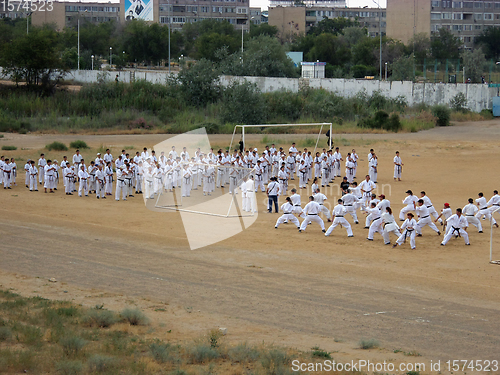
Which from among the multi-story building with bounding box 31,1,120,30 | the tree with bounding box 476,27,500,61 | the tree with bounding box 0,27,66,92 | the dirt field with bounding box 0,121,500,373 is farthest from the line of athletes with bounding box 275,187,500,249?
the multi-story building with bounding box 31,1,120,30

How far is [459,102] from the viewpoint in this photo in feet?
179

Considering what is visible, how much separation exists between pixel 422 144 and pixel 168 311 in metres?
31.5

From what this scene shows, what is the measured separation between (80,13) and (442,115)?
295 feet

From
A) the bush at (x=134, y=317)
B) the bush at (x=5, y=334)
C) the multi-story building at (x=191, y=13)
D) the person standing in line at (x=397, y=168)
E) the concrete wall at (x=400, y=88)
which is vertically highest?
the multi-story building at (x=191, y=13)

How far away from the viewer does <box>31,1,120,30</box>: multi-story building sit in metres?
112

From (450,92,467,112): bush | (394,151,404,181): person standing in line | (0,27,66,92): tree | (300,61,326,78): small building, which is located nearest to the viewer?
(394,151,404,181): person standing in line

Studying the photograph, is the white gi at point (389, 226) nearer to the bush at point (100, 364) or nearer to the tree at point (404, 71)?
the bush at point (100, 364)

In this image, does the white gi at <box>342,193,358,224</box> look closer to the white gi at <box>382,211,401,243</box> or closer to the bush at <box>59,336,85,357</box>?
the white gi at <box>382,211,401,243</box>

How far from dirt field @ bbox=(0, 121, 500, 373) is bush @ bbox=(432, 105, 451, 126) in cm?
2820

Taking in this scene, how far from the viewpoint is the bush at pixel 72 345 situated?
9250mm

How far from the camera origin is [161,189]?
83.7 ft

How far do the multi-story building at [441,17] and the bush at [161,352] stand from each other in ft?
295

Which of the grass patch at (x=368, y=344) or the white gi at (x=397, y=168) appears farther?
the white gi at (x=397, y=168)

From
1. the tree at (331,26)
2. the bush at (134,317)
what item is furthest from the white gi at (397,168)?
the tree at (331,26)
